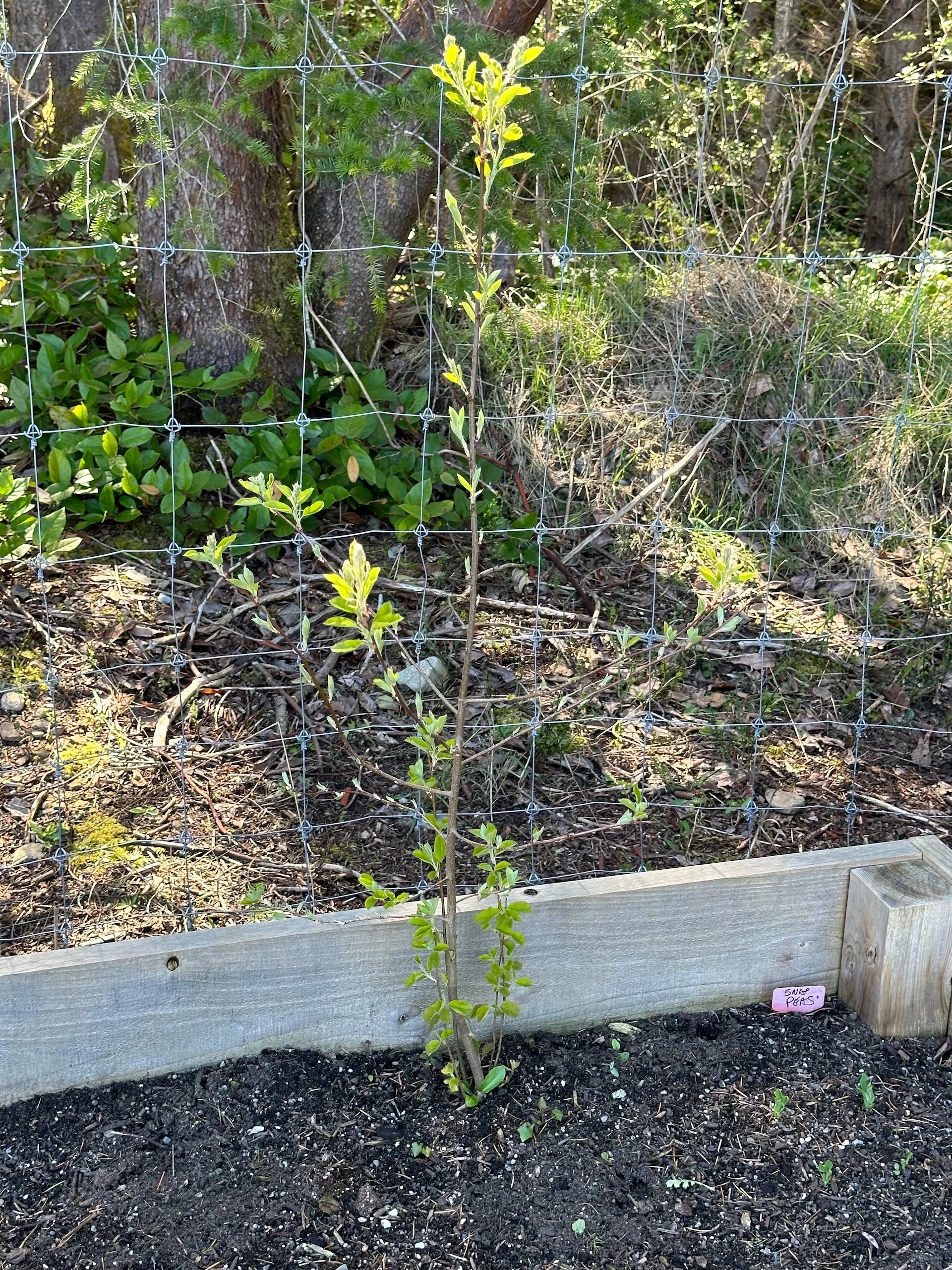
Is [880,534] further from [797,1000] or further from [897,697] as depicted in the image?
[797,1000]

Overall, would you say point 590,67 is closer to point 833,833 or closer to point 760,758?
point 760,758

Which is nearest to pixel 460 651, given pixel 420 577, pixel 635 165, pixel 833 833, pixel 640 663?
pixel 420 577

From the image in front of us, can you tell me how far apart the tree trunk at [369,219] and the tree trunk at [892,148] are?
4.19m

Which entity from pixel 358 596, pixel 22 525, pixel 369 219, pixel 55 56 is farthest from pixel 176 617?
pixel 55 56

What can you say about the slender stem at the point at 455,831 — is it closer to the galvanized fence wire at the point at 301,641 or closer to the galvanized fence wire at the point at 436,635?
the galvanized fence wire at the point at 436,635

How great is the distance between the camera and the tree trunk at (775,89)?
6.43 metres

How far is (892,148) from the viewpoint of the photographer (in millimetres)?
7438

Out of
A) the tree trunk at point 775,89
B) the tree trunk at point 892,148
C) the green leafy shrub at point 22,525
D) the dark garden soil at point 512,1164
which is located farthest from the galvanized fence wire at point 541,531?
the tree trunk at point 892,148

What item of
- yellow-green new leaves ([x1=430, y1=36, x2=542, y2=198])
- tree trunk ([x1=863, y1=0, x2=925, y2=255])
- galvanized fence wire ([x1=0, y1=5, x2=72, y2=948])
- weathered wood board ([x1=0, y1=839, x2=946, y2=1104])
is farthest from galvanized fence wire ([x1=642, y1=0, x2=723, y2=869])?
tree trunk ([x1=863, y1=0, x2=925, y2=255])

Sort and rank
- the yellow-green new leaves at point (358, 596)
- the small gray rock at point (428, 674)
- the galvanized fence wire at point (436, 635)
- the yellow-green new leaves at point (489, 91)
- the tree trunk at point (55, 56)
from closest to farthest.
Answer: the yellow-green new leaves at point (489, 91)
the yellow-green new leaves at point (358, 596)
the galvanized fence wire at point (436, 635)
the small gray rock at point (428, 674)
the tree trunk at point (55, 56)

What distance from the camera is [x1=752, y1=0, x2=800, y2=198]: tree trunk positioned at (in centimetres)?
643

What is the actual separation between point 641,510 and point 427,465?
0.71m

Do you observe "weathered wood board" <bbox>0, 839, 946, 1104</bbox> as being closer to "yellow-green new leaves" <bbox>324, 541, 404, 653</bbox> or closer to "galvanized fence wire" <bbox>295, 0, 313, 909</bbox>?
"galvanized fence wire" <bbox>295, 0, 313, 909</bbox>

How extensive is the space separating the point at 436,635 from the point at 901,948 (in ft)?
4.97
